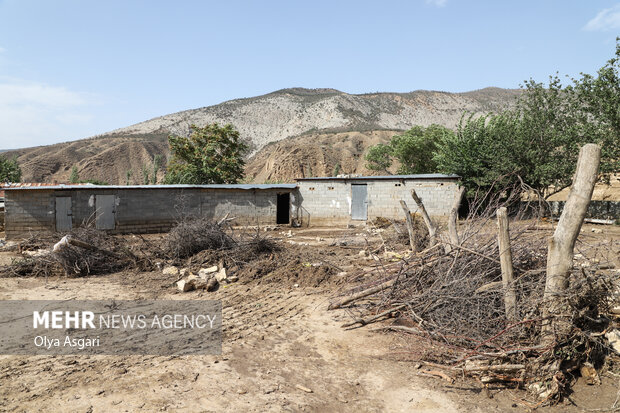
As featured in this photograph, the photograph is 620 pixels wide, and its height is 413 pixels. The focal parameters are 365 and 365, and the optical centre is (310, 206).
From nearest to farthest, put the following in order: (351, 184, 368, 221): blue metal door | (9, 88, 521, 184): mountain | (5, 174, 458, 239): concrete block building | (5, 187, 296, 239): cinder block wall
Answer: (5, 187, 296, 239): cinder block wall
(5, 174, 458, 239): concrete block building
(351, 184, 368, 221): blue metal door
(9, 88, 521, 184): mountain

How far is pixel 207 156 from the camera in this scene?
96.5 feet

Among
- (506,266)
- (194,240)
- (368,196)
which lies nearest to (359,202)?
(368,196)

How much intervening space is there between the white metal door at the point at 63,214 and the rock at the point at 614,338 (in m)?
18.3

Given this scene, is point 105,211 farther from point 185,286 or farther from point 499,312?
point 499,312

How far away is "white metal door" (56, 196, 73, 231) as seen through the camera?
15930 millimetres

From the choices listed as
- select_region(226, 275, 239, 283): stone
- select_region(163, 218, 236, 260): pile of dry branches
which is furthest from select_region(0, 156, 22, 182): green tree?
select_region(226, 275, 239, 283): stone

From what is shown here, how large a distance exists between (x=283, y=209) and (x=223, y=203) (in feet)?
13.3

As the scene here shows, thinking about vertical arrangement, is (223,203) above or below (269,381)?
above

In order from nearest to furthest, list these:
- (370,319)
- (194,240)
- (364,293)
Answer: (370,319)
(364,293)
(194,240)

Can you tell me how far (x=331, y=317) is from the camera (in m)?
6.33

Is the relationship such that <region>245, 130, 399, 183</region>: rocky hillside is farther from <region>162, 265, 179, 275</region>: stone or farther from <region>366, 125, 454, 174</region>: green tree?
<region>162, 265, 179, 275</region>: stone

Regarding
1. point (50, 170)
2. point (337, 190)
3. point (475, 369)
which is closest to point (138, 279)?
point (475, 369)

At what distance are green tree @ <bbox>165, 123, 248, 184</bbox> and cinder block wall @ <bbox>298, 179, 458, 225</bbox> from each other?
36.9ft

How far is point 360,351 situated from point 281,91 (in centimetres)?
9796
